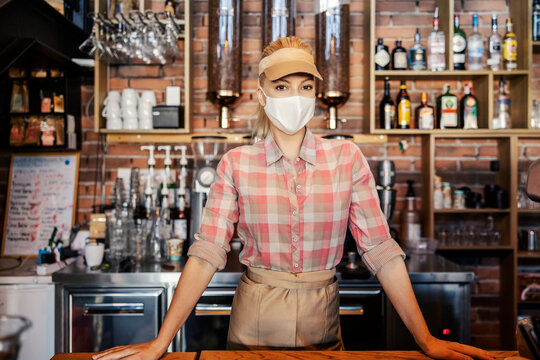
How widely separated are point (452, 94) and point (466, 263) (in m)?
1.13

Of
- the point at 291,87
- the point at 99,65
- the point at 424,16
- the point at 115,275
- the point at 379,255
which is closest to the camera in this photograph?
the point at 379,255

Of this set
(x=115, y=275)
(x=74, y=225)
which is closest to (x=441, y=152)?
(x=115, y=275)

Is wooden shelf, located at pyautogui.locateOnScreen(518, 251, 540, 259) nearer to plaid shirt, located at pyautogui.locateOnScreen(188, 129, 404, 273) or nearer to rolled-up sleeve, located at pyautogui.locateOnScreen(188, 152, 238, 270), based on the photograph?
plaid shirt, located at pyautogui.locateOnScreen(188, 129, 404, 273)

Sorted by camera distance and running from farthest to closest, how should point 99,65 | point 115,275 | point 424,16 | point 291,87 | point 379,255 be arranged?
point 424,16
point 99,65
point 115,275
point 291,87
point 379,255

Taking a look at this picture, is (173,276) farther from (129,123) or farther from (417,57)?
(417,57)

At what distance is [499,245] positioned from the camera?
2.60 m

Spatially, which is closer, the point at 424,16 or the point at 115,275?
the point at 115,275

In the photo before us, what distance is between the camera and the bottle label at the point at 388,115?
2.63 meters

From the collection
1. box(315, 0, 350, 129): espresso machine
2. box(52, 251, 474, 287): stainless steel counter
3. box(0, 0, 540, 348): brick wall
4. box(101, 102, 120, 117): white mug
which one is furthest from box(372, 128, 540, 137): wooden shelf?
box(101, 102, 120, 117): white mug

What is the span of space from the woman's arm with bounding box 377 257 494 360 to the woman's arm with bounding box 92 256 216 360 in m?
0.50

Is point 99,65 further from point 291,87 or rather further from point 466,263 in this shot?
point 466,263

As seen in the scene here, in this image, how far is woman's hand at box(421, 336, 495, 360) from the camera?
38.8 inches

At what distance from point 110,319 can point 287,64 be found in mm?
1487

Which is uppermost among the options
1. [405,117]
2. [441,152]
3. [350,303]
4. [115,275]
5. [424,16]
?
[424,16]
